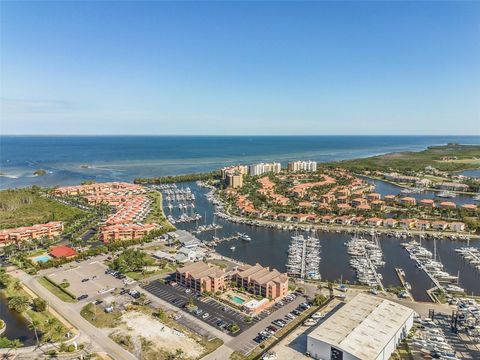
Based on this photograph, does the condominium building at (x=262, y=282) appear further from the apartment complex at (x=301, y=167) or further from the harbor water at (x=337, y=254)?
the apartment complex at (x=301, y=167)

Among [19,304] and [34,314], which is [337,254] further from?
[19,304]

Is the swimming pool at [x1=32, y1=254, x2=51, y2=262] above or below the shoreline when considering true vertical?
below

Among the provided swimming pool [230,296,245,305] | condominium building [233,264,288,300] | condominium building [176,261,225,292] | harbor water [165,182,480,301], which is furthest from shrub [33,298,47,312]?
harbor water [165,182,480,301]

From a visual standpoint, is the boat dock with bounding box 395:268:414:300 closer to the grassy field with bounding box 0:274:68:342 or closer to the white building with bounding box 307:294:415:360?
the white building with bounding box 307:294:415:360

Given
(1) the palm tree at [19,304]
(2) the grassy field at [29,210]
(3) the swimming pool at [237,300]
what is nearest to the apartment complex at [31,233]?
(2) the grassy field at [29,210]

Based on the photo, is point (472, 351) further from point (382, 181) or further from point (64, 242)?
point (382, 181)

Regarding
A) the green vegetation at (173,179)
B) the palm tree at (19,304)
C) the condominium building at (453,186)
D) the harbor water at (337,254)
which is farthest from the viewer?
the green vegetation at (173,179)
